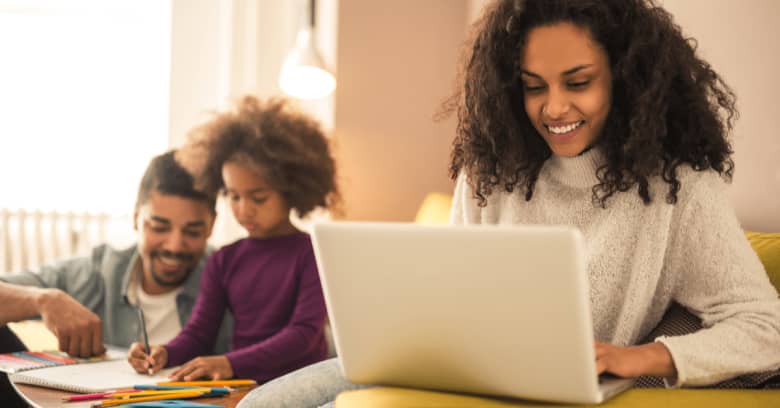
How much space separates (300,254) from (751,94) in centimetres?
94

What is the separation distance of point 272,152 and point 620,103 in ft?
2.96

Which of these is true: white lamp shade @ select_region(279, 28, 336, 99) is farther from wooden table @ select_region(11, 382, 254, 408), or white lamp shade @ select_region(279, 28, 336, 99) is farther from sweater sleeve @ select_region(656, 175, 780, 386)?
sweater sleeve @ select_region(656, 175, 780, 386)

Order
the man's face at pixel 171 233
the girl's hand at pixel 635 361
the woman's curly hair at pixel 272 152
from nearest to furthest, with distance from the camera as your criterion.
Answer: the girl's hand at pixel 635 361 < the woman's curly hair at pixel 272 152 < the man's face at pixel 171 233

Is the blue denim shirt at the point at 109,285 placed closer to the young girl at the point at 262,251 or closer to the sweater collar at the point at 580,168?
the young girl at the point at 262,251

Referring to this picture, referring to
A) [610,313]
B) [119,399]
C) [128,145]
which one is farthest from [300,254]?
[128,145]

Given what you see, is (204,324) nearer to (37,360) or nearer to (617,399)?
→ (37,360)

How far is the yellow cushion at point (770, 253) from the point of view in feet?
3.57

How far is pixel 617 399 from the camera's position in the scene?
32.2 inches

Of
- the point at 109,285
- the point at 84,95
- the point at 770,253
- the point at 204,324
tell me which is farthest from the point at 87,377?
the point at 84,95

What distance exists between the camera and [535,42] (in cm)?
Answer: 111

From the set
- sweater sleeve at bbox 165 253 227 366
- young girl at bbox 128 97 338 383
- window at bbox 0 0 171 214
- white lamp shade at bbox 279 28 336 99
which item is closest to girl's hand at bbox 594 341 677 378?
young girl at bbox 128 97 338 383

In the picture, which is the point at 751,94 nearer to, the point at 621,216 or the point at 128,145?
the point at 621,216

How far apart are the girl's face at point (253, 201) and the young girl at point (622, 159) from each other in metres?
0.67

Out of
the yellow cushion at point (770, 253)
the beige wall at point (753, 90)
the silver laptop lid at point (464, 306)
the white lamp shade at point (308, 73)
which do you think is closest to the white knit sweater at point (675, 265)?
the yellow cushion at point (770, 253)
